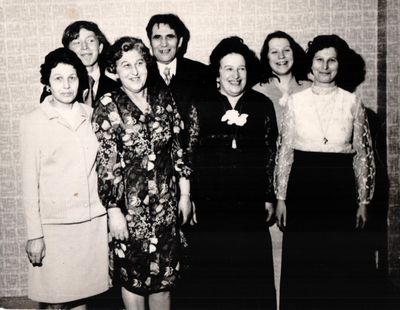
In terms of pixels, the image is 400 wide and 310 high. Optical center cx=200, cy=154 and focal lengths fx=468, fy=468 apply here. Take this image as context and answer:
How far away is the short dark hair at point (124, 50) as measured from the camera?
6.52 ft

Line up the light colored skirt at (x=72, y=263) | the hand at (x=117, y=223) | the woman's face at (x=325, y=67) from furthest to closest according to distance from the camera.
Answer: the woman's face at (x=325, y=67) → the light colored skirt at (x=72, y=263) → the hand at (x=117, y=223)

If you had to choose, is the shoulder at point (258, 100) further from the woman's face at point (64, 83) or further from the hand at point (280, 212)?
the woman's face at point (64, 83)

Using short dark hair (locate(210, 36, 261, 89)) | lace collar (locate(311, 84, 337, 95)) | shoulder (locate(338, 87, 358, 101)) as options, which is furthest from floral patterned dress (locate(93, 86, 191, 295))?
shoulder (locate(338, 87, 358, 101))

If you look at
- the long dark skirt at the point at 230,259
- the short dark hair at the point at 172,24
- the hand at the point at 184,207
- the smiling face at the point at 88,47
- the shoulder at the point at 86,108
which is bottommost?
the long dark skirt at the point at 230,259

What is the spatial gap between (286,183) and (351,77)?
57cm

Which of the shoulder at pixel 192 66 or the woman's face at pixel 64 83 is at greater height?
the shoulder at pixel 192 66

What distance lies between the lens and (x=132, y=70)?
197 centimetres

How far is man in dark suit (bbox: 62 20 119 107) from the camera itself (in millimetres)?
2121

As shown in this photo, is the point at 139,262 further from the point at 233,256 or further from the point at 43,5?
the point at 43,5

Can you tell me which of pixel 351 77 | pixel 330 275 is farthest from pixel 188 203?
pixel 351 77

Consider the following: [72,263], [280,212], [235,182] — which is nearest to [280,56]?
[235,182]

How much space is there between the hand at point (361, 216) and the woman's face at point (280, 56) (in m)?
0.71

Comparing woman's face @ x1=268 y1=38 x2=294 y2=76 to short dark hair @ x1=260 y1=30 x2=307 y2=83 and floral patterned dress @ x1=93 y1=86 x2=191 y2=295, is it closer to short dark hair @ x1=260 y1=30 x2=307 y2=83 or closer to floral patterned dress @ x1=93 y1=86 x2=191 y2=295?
short dark hair @ x1=260 y1=30 x2=307 y2=83

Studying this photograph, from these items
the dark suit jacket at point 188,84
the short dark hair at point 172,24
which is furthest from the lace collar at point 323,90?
the short dark hair at point 172,24
